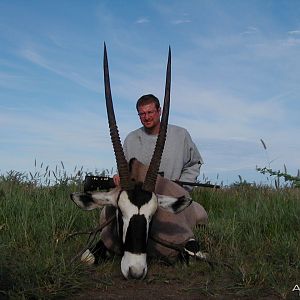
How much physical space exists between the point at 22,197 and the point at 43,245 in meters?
1.52

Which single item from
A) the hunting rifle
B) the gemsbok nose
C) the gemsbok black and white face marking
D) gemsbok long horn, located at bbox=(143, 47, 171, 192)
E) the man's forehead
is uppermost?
the man's forehead

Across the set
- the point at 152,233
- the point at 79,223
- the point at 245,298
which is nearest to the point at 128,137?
the point at 79,223

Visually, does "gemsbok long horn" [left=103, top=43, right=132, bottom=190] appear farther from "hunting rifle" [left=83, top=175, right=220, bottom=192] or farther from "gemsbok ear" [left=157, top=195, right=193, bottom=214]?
"hunting rifle" [left=83, top=175, right=220, bottom=192]

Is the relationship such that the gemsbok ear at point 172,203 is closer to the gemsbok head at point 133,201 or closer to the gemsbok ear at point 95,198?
the gemsbok head at point 133,201

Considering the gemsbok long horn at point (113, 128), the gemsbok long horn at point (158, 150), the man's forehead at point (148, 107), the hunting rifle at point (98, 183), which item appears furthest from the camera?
the man's forehead at point (148, 107)

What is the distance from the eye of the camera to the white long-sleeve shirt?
19.8 ft

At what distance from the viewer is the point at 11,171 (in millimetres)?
8391

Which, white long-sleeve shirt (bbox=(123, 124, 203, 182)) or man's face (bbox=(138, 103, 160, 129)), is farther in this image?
white long-sleeve shirt (bbox=(123, 124, 203, 182))

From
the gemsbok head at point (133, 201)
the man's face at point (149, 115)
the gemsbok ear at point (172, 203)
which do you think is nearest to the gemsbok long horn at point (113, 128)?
the gemsbok head at point (133, 201)

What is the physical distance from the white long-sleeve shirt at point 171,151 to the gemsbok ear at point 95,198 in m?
1.43

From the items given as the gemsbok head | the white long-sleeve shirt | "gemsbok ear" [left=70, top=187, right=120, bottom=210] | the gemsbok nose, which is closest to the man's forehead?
the white long-sleeve shirt

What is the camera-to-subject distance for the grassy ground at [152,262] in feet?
13.0

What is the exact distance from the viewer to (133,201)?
4309 millimetres

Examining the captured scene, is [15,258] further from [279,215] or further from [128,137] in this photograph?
[279,215]
